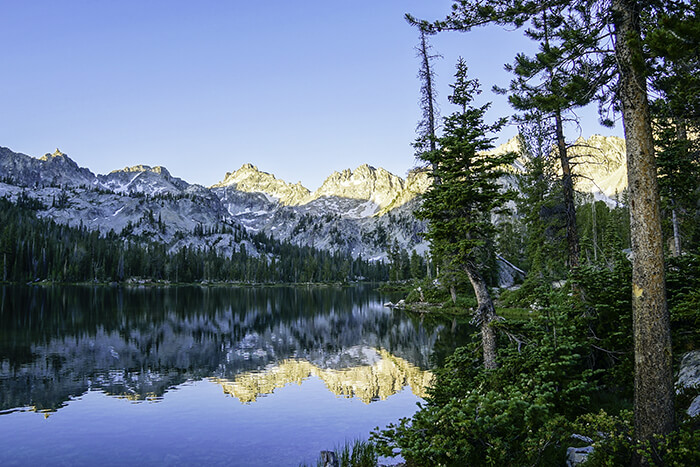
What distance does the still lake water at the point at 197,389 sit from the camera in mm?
17359

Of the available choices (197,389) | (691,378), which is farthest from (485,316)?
(197,389)

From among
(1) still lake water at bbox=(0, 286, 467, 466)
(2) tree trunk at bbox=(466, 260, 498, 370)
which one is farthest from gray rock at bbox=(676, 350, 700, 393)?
(1) still lake water at bbox=(0, 286, 467, 466)

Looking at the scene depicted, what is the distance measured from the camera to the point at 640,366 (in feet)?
30.6

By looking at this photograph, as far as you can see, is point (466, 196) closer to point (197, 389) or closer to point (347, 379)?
point (347, 379)

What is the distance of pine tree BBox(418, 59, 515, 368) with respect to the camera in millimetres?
18188

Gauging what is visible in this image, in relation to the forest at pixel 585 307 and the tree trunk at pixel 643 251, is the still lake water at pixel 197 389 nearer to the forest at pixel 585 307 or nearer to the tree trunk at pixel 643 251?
the forest at pixel 585 307

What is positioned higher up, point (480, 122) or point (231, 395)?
point (480, 122)

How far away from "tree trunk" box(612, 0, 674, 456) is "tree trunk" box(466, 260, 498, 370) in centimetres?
717

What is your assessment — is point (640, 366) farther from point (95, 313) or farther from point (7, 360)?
point (95, 313)

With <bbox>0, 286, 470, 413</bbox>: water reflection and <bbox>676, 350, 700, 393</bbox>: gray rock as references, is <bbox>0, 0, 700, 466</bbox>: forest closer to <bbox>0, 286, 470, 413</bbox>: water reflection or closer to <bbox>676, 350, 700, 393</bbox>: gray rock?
<bbox>676, 350, 700, 393</bbox>: gray rock

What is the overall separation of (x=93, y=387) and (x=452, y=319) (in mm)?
44960

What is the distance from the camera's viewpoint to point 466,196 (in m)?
18.4

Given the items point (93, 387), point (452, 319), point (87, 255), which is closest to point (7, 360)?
point (93, 387)

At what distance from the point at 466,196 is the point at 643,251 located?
9.29 metres
